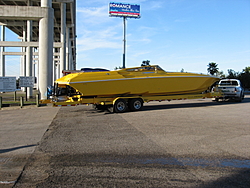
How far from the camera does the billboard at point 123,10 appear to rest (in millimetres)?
46750

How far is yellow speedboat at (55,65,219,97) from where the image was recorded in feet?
41.1

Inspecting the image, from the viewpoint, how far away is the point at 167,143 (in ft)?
20.7

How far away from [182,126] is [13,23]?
3264cm

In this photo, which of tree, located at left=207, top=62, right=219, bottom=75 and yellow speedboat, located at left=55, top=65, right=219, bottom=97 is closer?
yellow speedboat, located at left=55, top=65, right=219, bottom=97

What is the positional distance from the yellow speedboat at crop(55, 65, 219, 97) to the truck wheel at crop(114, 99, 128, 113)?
0.46 meters

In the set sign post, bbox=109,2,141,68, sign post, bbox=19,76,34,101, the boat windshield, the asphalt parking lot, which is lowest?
the asphalt parking lot

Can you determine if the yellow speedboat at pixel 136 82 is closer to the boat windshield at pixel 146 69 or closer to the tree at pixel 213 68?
the boat windshield at pixel 146 69

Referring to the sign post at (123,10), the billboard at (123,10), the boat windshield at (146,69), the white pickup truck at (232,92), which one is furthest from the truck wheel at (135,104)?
the billboard at (123,10)

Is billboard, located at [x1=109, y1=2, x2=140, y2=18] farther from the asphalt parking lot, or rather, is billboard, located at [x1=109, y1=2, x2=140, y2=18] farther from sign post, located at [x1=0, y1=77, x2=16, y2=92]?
the asphalt parking lot

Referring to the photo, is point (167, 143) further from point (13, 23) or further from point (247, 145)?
point (13, 23)

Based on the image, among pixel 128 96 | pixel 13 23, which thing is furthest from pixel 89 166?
pixel 13 23

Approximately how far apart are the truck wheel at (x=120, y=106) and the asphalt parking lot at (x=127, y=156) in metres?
4.35

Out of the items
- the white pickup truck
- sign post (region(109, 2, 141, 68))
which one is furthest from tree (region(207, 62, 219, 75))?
the white pickup truck

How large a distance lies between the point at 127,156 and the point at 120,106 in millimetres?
7846
